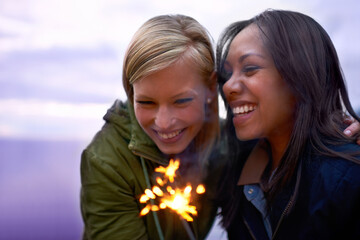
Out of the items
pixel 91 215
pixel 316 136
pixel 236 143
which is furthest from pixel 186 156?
pixel 316 136

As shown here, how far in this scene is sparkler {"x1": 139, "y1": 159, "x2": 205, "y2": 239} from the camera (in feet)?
5.07

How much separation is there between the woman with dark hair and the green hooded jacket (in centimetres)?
40

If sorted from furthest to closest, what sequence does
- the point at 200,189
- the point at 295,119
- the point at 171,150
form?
the point at 200,189, the point at 171,150, the point at 295,119

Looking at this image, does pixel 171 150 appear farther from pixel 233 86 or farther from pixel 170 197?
pixel 233 86

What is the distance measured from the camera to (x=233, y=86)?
4.59 feet

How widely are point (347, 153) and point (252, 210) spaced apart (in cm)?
46

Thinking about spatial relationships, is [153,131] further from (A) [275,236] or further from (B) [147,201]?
(A) [275,236]

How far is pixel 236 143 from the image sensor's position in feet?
5.66

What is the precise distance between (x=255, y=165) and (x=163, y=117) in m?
0.49

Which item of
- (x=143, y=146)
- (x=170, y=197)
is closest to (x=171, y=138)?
(x=143, y=146)

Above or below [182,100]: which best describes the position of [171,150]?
below

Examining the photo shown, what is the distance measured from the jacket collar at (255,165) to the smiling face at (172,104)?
29cm

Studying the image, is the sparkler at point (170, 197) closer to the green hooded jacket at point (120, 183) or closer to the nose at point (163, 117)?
the green hooded jacket at point (120, 183)

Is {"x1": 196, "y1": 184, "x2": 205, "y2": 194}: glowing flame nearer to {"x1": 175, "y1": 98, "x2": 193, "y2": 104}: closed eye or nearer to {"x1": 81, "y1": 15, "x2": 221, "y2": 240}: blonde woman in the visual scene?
{"x1": 81, "y1": 15, "x2": 221, "y2": 240}: blonde woman
